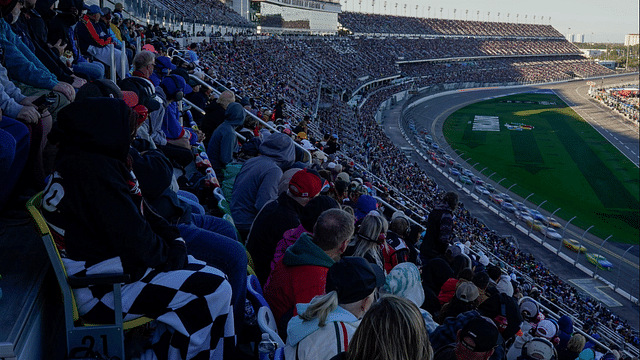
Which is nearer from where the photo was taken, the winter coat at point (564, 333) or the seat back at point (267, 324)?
the seat back at point (267, 324)

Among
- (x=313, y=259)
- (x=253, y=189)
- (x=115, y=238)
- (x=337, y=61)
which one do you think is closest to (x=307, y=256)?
(x=313, y=259)

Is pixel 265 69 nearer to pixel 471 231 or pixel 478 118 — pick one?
pixel 471 231

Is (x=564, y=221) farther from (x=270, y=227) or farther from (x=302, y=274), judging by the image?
(x=302, y=274)

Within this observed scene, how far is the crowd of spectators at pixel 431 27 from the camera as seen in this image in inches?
3110

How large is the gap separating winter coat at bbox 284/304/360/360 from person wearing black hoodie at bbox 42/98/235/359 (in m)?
0.44

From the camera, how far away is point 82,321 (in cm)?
254

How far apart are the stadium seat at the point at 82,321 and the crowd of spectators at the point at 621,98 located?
2955 inches

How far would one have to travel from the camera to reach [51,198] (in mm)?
2484

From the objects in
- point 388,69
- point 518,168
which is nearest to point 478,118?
point 388,69

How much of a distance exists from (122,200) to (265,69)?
29.8 metres

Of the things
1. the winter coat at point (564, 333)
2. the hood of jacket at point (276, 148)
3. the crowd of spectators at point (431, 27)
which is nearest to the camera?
the hood of jacket at point (276, 148)

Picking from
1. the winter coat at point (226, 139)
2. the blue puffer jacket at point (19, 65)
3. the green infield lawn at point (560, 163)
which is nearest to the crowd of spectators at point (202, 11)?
the winter coat at point (226, 139)

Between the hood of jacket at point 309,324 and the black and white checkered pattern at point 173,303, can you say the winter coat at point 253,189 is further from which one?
the hood of jacket at point 309,324

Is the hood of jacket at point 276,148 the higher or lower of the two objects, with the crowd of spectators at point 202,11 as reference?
lower
